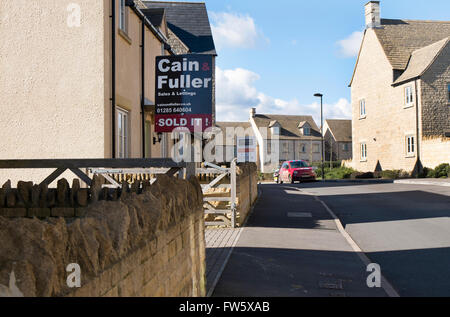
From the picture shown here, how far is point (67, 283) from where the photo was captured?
1.94 meters

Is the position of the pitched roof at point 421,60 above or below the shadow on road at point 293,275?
above

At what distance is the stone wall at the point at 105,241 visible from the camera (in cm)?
182

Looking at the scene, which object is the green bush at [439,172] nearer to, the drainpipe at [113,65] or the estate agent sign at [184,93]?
the estate agent sign at [184,93]

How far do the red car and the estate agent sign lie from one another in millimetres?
22404

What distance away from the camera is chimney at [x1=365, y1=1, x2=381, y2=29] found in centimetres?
3809

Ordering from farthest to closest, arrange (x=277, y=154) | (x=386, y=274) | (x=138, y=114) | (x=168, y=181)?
1. (x=277, y=154)
2. (x=138, y=114)
3. (x=386, y=274)
4. (x=168, y=181)

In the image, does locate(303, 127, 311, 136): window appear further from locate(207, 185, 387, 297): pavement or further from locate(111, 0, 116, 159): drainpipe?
locate(111, 0, 116, 159): drainpipe

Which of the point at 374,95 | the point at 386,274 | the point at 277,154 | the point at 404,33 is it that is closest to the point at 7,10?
the point at 386,274

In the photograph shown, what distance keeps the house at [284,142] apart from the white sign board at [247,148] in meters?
1.59

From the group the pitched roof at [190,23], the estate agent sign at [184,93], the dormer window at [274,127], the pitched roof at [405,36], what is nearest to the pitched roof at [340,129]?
the dormer window at [274,127]

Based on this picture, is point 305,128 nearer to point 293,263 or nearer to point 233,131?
point 233,131

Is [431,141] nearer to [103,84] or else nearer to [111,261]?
[103,84]
